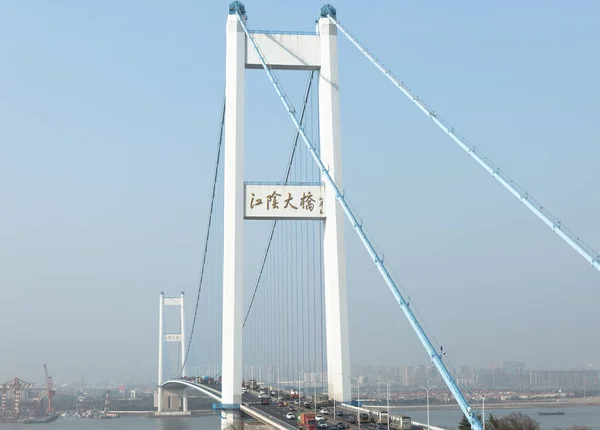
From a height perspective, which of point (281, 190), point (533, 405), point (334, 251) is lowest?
point (533, 405)

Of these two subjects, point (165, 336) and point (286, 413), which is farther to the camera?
point (165, 336)

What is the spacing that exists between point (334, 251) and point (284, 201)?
2.86m

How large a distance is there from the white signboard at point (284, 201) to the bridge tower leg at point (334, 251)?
45cm

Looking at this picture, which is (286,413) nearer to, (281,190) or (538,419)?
(281,190)

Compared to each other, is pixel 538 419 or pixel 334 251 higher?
pixel 334 251

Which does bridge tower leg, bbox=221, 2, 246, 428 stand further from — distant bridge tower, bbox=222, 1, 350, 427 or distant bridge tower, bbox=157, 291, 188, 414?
distant bridge tower, bbox=157, 291, 188, 414

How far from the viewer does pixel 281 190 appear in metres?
34.6

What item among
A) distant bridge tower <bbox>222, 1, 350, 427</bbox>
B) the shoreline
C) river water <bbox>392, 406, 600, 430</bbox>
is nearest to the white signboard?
distant bridge tower <bbox>222, 1, 350, 427</bbox>

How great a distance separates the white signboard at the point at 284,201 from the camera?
3441 cm

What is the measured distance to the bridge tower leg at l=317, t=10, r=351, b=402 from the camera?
3297 cm

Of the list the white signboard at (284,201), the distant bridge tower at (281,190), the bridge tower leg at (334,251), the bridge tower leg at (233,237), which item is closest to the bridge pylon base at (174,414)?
the bridge tower leg at (233,237)

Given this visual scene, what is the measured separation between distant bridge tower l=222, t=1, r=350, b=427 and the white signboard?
48 millimetres

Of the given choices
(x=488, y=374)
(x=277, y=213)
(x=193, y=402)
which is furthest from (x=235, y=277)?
(x=488, y=374)

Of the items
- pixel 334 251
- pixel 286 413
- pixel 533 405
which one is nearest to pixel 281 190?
pixel 334 251
